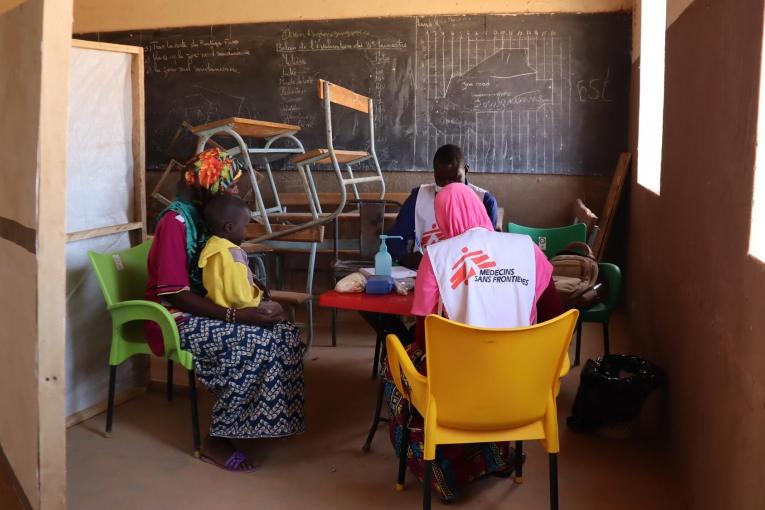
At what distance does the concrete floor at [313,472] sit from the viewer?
8.23 feet

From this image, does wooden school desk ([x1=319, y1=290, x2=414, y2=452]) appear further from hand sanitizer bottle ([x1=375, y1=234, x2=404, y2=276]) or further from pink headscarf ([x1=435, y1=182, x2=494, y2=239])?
pink headscarf ([x1=435, y1=182, x2=494, y2=239])

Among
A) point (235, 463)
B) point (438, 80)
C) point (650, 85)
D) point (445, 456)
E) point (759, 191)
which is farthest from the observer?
point (438, 80)

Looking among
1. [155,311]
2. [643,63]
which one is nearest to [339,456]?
[155,311]

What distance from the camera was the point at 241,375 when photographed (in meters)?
2.78

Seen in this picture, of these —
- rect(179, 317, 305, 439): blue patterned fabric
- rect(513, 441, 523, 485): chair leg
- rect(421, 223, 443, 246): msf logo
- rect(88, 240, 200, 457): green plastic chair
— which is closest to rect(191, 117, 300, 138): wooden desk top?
rect(88, 240, 200, 457): green plastic chair

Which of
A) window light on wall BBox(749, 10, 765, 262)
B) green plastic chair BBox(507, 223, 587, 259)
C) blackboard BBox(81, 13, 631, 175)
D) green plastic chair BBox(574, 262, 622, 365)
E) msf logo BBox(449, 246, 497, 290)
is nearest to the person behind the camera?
window light on wall BBox(749, 10, 765, 262)

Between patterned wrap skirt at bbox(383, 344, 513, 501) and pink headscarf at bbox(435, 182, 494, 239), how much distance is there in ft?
1.45

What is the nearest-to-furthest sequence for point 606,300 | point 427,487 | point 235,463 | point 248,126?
1. point 427,487
2. point 235,463
3. point 606,300
4. point 248,126

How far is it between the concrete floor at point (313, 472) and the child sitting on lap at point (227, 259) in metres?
0.61

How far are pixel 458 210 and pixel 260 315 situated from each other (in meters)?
0.89

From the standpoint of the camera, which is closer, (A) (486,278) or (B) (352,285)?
(A) (486,278)

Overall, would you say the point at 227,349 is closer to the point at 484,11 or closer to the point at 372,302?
the point at 372,302

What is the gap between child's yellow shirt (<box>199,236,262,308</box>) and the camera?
2820mm

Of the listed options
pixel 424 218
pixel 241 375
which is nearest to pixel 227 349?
pixel 241 375
